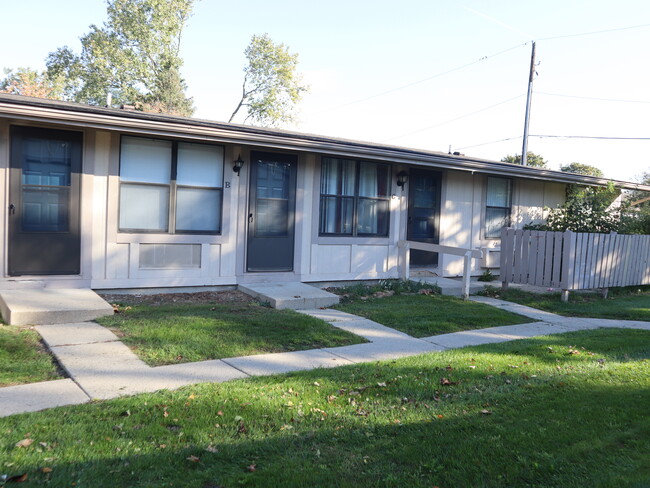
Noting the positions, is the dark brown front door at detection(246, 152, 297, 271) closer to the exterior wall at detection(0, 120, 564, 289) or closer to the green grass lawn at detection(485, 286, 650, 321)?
the exterior wall at detection(0, 120, 564, 289)

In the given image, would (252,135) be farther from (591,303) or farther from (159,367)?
(591,303)

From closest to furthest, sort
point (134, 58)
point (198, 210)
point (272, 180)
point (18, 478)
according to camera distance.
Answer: point (18, 478) < point (198, 210) < point (272, 180) < point (134, 58)

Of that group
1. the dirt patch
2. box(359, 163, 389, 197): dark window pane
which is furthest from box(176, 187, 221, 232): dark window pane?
box(359, 163, 389, 197): dark window pane

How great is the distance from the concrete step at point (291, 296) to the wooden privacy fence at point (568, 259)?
13.6ft

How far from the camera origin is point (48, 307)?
6.61m

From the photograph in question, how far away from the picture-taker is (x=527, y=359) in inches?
231

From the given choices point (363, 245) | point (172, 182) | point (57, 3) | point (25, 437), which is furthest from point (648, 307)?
point (57, 3)

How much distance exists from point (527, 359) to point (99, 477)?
445 centimetres

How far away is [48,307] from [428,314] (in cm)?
507

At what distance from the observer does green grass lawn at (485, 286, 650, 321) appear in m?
9.33

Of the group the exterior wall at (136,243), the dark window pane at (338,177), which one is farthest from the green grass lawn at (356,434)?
the dark window pane at (338,177)

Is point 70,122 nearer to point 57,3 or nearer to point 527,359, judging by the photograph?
point 527,359

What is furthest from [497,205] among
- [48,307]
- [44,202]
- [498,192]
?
[48,307]

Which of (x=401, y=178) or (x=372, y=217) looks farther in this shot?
(x=401, y=178)
